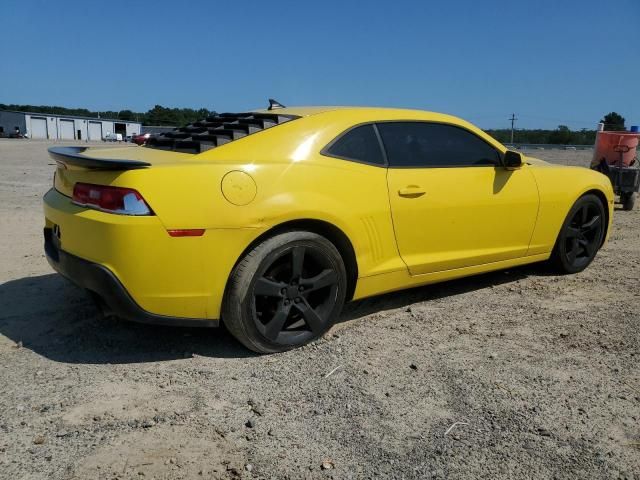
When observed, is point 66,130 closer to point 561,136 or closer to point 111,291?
point 561,136

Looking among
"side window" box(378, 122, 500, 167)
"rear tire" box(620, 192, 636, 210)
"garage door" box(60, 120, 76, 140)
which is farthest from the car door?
"garage door" box(60, 120, 76, 140)

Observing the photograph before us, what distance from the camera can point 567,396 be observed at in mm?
2975

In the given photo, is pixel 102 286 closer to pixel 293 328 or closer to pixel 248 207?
pixel 248 207

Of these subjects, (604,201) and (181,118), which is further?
(181,118)

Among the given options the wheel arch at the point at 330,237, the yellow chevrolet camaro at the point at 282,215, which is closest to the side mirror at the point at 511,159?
the yellow chevrolet camaro at the point at 282,215

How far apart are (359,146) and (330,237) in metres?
0.67

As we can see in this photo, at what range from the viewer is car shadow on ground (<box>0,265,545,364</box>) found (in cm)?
342

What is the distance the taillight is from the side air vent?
569 mm

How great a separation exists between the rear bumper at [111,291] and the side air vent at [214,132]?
91 cm

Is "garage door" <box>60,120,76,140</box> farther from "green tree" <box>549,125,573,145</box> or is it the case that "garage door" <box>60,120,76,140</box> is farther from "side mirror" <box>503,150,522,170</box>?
"side mirror" <box>503,150,522,170</box>

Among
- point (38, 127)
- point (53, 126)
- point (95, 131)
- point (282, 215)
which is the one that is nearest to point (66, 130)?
point (53, 126)

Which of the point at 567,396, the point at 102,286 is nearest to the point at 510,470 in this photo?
the point at 567,396

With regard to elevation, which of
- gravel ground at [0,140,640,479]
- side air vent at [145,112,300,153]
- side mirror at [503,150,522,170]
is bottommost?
gravel ground at [0,140,640,479]

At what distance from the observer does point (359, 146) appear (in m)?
3.81
